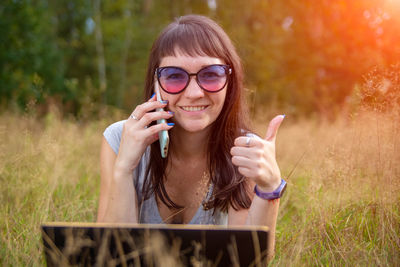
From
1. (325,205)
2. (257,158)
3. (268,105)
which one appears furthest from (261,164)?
(268,105)

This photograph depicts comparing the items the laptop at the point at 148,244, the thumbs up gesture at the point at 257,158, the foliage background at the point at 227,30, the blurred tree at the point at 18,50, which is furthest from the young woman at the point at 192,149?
the blurred tree at the point at 18,50

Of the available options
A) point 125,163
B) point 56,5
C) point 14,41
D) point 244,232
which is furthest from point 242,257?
point 56,5

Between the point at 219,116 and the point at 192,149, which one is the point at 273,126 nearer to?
the point at 219,116

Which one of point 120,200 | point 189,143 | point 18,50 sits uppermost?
point 18,50

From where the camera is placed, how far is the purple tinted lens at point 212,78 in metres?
2.09

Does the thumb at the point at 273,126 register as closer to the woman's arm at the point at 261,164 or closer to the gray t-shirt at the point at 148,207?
the woman's arm at the point at 261,164

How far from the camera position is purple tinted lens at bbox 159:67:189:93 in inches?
82.6

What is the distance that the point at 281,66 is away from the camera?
14203mm

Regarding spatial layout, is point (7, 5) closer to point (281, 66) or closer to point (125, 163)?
point (281, 66)

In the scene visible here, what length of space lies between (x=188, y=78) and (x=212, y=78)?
14 centimetres

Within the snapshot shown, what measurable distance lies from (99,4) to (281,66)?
10.4 meters

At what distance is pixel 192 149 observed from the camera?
2529 mm

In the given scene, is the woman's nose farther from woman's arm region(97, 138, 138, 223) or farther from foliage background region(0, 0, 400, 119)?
foliage background region(0, 0, 400, 119)

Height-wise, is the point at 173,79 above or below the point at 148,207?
above
